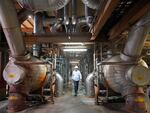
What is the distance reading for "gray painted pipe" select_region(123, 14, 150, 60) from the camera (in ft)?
16.5

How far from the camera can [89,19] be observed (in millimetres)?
7309

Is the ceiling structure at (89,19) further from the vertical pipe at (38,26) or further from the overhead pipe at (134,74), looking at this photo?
the overhead pipe at (134,74)

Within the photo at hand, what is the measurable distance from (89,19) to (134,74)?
248cm

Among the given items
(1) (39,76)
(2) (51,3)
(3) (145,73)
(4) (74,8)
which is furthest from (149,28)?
(1) (39,76)

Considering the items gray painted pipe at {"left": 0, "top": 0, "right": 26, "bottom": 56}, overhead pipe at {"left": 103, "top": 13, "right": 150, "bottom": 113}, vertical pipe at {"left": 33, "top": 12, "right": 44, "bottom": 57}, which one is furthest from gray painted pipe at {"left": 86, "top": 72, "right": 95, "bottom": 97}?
gray painted pipe at {"left": 0, "top": 0, "right": 26, "bottom": 56}

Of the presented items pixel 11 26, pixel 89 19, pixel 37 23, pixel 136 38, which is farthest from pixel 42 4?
pixel 37 23

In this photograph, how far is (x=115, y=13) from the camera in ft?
17.8

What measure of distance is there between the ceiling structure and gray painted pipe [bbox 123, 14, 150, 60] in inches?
5.4

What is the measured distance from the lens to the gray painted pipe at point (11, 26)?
4742 mm

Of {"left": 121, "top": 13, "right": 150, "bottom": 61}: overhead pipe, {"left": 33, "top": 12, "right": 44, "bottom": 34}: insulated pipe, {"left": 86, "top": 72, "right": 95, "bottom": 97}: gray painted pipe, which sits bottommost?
{"left": 86, "top": 72, "right": 95, "bottom": 97}: gray painted pipe

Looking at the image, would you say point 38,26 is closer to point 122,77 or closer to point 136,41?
point 122,77

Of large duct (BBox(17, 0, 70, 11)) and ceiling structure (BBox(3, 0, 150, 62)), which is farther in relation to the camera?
ceiling structure (BBox(3, 0, 150, 62))

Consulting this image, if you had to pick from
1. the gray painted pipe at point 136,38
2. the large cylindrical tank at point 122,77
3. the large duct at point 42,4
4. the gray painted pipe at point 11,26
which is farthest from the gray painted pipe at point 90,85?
the large duct at point 42,4

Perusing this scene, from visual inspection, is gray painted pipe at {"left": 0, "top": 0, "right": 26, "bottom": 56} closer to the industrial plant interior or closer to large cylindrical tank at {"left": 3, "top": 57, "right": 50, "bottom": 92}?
the industrial plant interior
